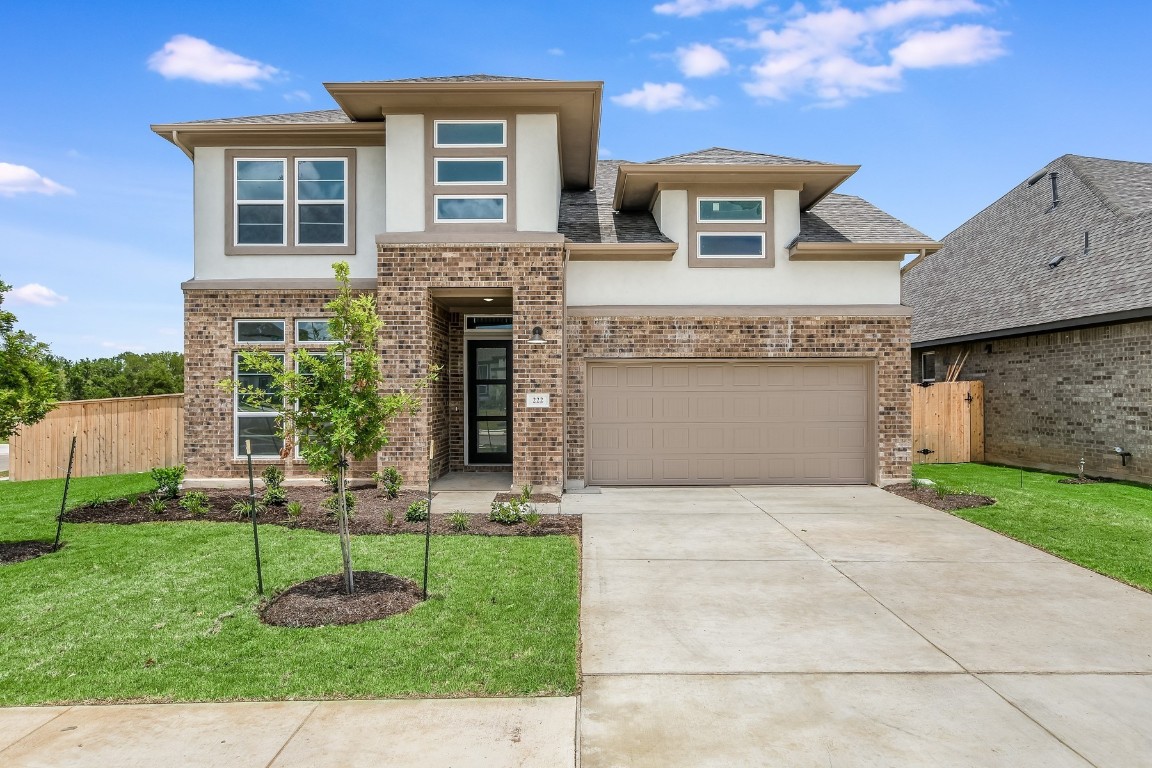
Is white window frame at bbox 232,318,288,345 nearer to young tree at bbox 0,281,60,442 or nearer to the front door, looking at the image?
the front door

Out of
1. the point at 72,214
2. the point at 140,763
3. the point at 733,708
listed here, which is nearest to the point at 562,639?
the point at 733,708

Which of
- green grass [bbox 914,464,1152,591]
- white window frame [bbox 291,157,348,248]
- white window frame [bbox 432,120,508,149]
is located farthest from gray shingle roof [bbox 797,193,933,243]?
white window frame [bbox 291,157,348,248]

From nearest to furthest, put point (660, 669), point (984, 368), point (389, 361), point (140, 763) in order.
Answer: point (140, 763), point (660, 669), point (389, 361), point (984, 368)

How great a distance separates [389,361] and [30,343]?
14.4 ft

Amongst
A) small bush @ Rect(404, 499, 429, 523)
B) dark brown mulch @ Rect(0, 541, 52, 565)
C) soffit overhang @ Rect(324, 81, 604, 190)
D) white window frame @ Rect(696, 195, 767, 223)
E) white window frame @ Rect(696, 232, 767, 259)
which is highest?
soffit overhang @ Rect(324, 81, 604, 190)

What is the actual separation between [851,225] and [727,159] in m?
2.60

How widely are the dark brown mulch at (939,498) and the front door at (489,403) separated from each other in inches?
277

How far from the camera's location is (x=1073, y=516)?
8.82 metres

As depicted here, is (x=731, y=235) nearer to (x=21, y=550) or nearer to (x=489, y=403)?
(x=489, y=403)

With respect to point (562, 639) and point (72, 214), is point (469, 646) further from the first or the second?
point (72, 214)

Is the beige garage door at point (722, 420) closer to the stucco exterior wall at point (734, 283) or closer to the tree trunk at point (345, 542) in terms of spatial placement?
the stucco exterior wall at point (734, 283)

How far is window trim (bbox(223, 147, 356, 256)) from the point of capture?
36.5 feet

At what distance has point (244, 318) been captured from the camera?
11.1 metres

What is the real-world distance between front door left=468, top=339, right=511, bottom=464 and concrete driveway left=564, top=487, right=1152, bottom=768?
18.1 ft
